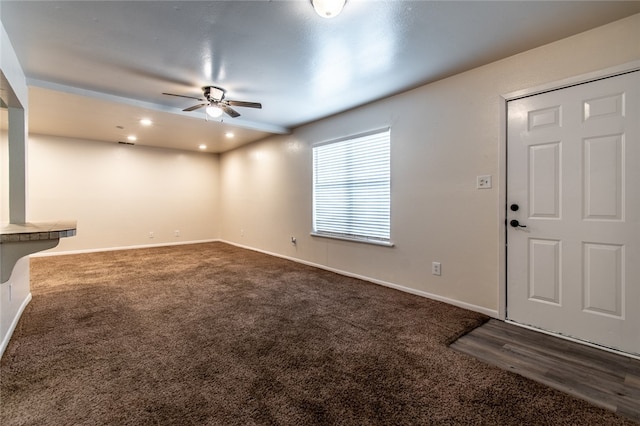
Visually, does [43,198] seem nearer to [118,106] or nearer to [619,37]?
[118,106]

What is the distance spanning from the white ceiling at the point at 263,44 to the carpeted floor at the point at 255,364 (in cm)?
240

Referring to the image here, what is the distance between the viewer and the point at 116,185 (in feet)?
21.2

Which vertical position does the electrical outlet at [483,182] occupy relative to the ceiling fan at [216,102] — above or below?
below

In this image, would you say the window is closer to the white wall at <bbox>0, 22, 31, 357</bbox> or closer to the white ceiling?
the white ceiling

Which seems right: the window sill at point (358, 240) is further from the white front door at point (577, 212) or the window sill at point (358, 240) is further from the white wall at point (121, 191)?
the white wall at point (121, 191)

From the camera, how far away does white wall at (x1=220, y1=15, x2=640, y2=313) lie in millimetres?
2439

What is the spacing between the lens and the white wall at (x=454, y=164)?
2439 millimetres

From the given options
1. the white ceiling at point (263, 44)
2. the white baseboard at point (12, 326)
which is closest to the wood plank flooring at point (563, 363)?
the white ceiling at point (263, 44)

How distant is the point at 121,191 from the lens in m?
6.53

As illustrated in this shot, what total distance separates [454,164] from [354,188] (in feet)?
4.87

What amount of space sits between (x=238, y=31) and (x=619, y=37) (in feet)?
9.33

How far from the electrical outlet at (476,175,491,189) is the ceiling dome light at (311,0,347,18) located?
1.99 metres

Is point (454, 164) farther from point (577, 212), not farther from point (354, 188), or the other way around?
point (354, 188)

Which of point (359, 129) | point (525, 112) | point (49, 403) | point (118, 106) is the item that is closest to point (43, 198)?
point (118, 106)
